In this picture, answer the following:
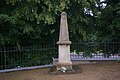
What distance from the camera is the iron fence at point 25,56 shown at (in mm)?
13820

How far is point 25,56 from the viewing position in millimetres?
14227

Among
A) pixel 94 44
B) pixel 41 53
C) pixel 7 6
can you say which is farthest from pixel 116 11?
pixel 7 6

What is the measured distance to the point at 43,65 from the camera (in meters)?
13.7

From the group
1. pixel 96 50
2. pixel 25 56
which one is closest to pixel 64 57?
pixel 25 56

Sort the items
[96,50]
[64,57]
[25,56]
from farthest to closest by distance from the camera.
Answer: [96,50] → [25,56] → [64,57]

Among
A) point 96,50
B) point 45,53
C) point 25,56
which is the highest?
point 96,50

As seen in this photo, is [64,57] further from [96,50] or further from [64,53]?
[96,50]

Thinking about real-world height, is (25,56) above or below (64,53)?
below

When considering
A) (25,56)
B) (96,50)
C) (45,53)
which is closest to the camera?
(25,56)

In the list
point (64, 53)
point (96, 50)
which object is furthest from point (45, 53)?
point (96, 50)

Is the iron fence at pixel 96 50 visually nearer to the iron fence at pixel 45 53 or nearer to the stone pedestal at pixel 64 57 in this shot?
the iron fence at pixel 45 53

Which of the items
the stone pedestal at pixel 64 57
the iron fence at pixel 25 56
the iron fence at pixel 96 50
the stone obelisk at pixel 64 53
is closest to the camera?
the stone pedestal at pixel 64 57

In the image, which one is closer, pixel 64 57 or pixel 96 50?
pixel 64 57

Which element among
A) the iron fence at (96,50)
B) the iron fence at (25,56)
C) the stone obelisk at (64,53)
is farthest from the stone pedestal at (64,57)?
the iron fence at (96,50)
